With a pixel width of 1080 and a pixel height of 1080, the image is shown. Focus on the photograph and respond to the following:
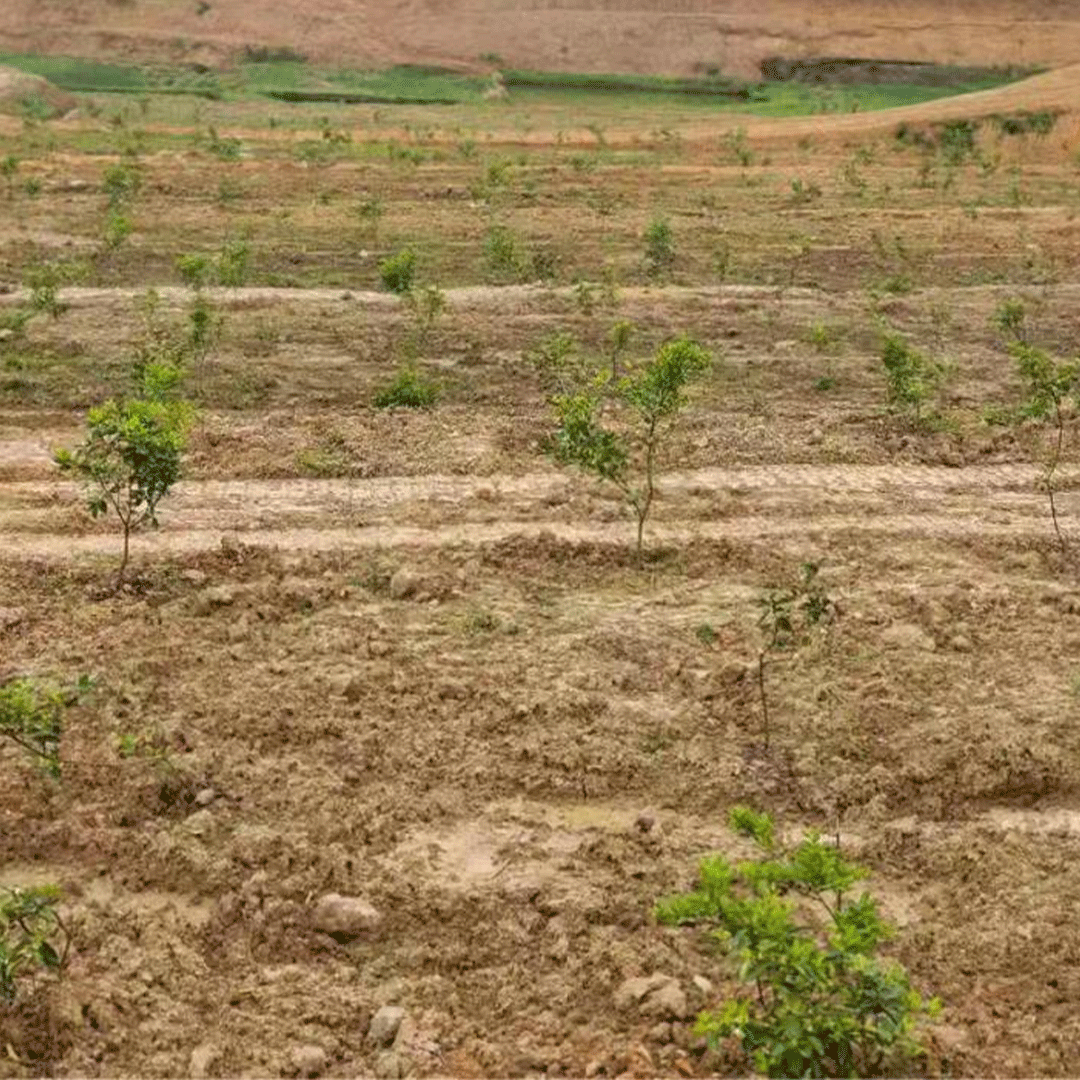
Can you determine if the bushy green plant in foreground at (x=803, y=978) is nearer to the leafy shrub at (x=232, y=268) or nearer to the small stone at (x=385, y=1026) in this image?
the small stone at (x=385, y=1026)

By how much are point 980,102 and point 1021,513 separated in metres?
23.8

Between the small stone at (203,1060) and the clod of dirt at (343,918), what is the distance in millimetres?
706

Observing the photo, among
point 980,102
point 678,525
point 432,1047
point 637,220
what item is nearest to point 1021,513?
point 678,525

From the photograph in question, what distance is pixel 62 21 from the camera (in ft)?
146

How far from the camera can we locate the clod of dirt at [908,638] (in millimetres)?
8367

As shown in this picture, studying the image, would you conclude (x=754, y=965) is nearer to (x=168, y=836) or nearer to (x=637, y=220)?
(x=168, y=836)

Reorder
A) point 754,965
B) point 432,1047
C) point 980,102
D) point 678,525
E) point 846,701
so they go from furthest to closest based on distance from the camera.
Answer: point 980,102
point 678,525
point 846,701
point 432,1047
point 754,965

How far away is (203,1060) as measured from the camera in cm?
548

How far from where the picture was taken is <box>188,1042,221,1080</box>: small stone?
17.8 ft

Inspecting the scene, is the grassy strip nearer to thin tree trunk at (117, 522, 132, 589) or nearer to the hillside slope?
the hillside slope

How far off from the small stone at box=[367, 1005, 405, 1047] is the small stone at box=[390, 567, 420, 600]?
3.44 m

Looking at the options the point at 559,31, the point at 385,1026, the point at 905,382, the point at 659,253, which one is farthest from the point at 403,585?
the point at 559,31

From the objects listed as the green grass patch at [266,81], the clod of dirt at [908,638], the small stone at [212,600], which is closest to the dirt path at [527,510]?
the small stone at [212,600]

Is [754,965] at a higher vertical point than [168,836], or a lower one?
higher
